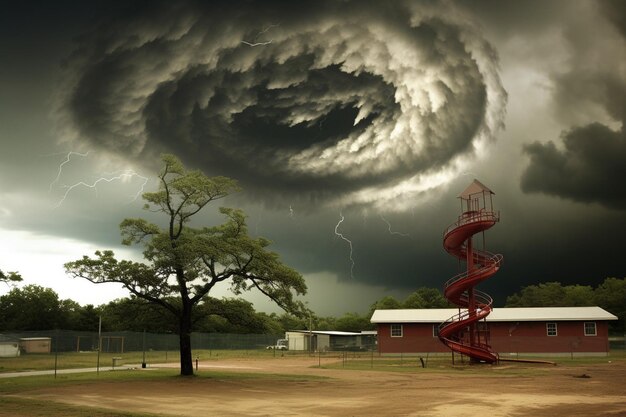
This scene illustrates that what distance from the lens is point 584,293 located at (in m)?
123

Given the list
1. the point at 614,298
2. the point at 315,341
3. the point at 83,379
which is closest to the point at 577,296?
the point at 614,298

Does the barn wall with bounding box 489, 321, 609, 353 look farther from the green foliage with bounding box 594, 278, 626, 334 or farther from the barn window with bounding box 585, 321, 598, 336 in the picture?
the green foliage with bounding box 594, 278, 626, 334

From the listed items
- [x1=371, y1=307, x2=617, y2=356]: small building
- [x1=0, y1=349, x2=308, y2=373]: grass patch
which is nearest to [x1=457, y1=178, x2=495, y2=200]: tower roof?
[x1=371, y1=307, x2=617, y2=356]: small building

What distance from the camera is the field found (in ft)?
64.6

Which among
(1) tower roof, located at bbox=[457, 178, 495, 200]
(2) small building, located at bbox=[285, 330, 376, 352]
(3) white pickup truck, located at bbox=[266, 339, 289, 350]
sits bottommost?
(3) white pickup truck, located at bbox=[266, 339, 289, 350]

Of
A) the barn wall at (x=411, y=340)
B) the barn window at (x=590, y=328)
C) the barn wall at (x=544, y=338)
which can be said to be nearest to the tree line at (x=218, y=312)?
the barn wall at (x=411, y=340)

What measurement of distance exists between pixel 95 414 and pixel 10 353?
47087 mm

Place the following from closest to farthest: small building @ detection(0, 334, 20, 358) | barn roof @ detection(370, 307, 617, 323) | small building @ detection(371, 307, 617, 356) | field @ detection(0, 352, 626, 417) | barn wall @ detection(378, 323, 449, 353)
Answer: field @ detection(0, 352, 626, 417) < small building @ detection(0, 334, 20, 358) < small building @ detection(371, 307, 617, 356) < barn roof @ detection(370, 307, 617, 323) < barn wall @ detection(378, 323, 449, 353)

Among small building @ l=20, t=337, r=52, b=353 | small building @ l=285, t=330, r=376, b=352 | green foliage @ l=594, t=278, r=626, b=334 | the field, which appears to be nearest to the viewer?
the field

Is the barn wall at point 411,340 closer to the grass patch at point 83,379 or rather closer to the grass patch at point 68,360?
the grass patch at point 68,360

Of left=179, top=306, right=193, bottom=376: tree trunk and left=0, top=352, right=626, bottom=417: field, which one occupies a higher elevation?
left=179, top=306, right=193, bottom=376: tree trunk

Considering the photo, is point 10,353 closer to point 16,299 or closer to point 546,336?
point 16,299

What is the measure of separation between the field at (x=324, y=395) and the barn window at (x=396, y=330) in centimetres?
2586

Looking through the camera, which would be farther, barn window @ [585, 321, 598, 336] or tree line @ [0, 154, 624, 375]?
barn window @ [585, 321, 598, 336]
